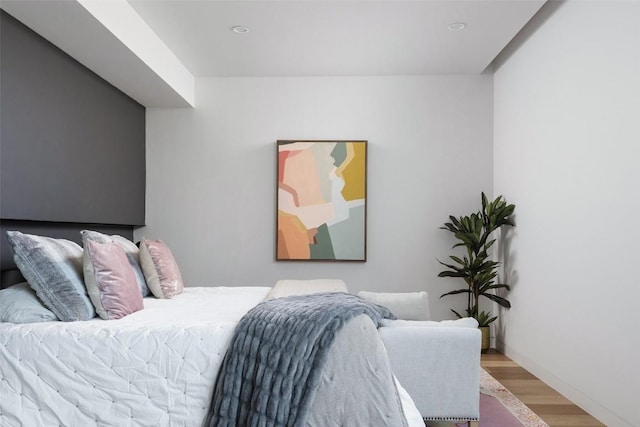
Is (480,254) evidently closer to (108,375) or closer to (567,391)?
(567,391)

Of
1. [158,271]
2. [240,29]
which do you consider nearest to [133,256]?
[158,271]

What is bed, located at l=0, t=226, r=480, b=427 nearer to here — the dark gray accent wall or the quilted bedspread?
the quilted bedspread

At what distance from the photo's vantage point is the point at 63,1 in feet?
9.42

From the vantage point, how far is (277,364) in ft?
7.00

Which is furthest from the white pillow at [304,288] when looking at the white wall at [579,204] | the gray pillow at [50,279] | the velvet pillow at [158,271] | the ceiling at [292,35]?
the ceiling at [292,35]

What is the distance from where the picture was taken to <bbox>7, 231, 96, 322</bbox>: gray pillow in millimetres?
→ 2578

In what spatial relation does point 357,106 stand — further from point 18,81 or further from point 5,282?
point 5,282

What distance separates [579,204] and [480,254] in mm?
1442

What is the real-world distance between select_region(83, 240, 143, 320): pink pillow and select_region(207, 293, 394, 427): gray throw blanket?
0.75 metres

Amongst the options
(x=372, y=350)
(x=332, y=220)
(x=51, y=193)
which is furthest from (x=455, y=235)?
(x=51, y=193)

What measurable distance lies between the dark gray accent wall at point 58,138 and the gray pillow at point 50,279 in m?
0.55

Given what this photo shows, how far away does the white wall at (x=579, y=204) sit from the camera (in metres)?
2.85

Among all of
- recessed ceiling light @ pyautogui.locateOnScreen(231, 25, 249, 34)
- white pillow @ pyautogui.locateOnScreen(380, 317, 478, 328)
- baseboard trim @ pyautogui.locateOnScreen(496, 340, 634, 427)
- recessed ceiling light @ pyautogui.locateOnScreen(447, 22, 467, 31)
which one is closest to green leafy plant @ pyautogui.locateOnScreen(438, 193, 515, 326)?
baseboard trim @ pyautogui.locateOnScreen(496, 340, 634, 427)

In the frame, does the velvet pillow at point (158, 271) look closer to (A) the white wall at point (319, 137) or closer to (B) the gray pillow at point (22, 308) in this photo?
(B) the gray pillow at point (22, 308)
